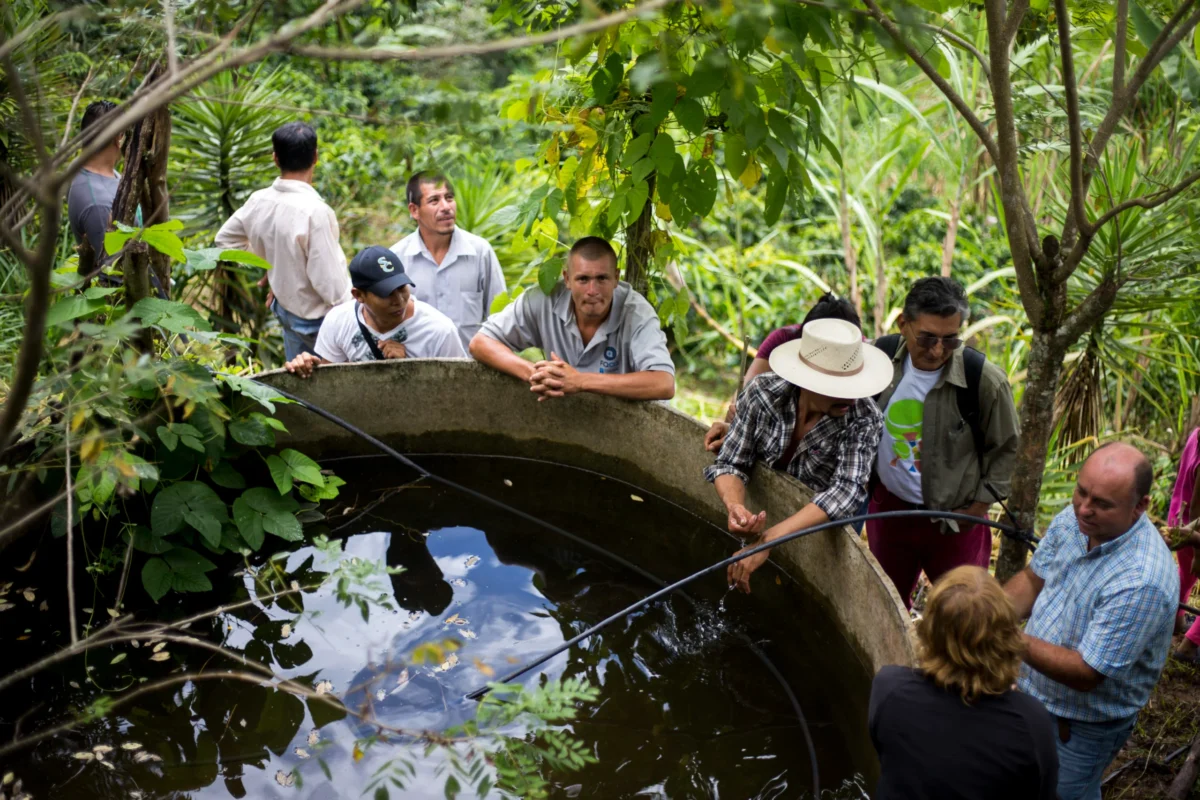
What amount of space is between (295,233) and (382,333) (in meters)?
0.67

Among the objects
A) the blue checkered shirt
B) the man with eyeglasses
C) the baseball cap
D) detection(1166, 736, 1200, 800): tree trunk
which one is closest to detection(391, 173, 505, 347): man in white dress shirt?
the baseball cap

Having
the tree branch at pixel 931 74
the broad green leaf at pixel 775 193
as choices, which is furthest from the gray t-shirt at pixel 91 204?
the tree branch at pixel 931 74

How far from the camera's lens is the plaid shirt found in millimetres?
3363

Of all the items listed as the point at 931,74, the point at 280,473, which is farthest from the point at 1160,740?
the point at 280,473

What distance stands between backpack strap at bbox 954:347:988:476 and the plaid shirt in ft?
1.01

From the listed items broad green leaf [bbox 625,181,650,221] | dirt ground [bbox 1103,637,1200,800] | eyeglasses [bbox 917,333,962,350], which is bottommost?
Result: dirt ground [bbox 1103,637,1200,800]

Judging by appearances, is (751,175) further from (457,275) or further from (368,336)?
(368,336)

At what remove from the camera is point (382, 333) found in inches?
181

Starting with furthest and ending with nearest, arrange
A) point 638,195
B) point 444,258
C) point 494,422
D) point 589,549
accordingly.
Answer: point 444,258, point 494,422, point 589,549, point 638,195

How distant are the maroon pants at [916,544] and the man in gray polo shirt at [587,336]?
1023 millimetres

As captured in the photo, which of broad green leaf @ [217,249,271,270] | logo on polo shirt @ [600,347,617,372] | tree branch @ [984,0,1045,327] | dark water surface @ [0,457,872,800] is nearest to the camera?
tree branch @ [984,0,1045,327]

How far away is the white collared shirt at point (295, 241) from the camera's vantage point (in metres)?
4.71

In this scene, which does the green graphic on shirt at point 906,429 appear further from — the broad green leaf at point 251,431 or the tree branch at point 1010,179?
the broad green leaf at point 251,431

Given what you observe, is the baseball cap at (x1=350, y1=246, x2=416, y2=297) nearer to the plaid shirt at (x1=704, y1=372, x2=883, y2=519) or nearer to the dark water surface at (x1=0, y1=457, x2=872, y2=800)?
the dark water surface at (x1=0, y1=457, x2=872, y2=800)
